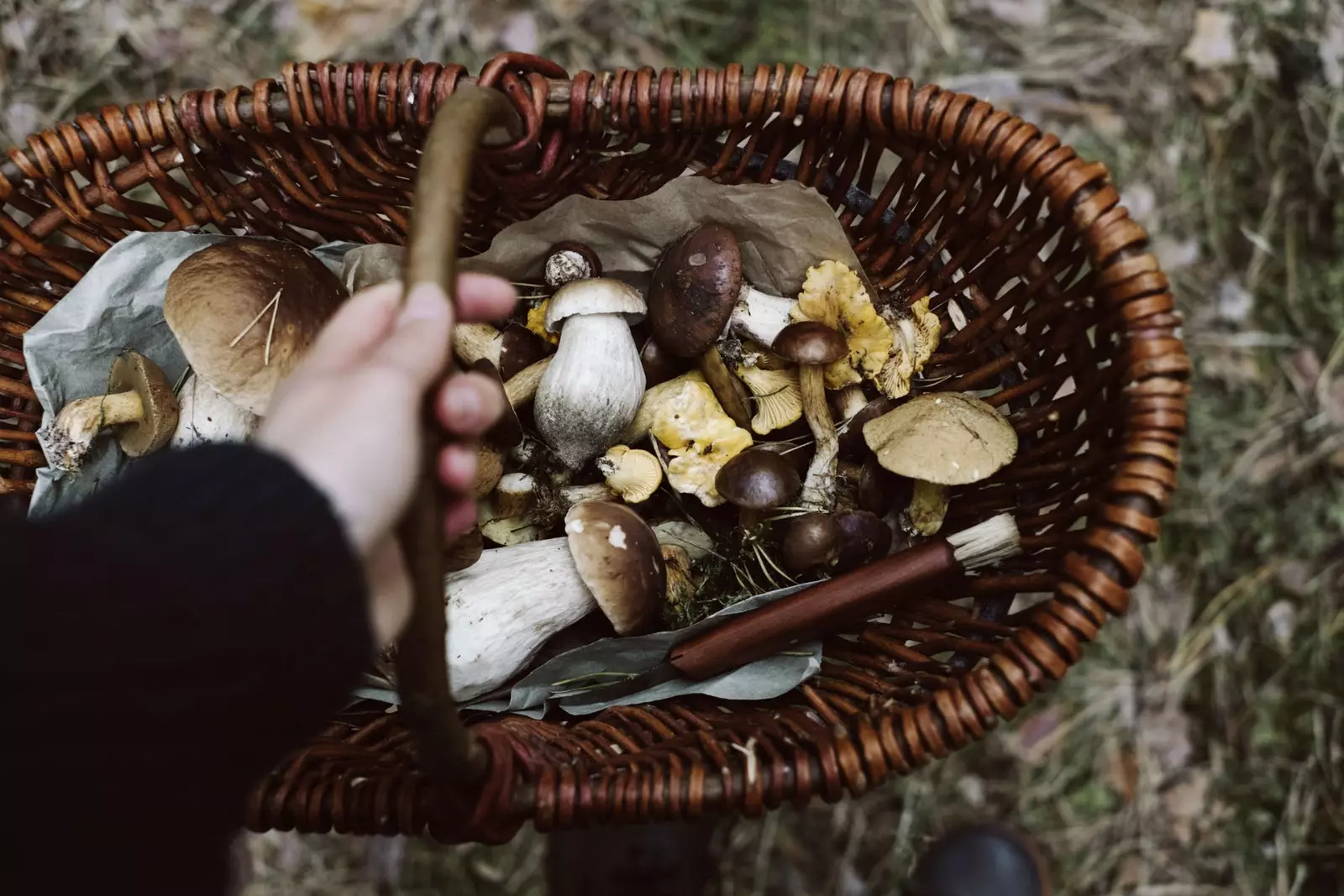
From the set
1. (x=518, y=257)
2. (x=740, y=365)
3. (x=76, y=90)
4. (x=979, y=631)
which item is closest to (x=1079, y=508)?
(x=979, y=631)

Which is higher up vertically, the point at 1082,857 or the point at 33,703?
the point at 33,703

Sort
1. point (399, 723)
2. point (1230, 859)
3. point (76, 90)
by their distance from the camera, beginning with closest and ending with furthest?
point (399, 723), point (1230, 859), point (76, 90)

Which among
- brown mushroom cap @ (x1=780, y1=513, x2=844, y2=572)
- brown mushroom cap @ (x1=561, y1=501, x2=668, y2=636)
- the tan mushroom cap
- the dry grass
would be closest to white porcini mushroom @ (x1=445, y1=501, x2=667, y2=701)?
brown mushroom cap @ (x1=561, y1=501, x2=668, y2=636)

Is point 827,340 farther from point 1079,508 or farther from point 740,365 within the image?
point 1079,508

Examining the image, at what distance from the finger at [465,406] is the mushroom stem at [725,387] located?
0.80 metres

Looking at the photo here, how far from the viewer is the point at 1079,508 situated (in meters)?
1.44

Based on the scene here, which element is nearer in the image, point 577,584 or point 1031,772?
point 577,584

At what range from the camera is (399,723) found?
5.19 feet

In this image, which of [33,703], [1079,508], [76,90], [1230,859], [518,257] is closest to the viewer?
[33,703]

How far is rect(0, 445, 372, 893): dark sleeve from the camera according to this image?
0.79m

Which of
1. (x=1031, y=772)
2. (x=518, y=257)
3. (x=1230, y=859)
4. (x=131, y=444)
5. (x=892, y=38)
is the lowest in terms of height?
(x=1230, y=859)

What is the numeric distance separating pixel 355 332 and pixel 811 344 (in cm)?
84

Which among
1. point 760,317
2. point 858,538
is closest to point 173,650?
point 858,538

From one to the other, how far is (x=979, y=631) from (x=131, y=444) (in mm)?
1491
